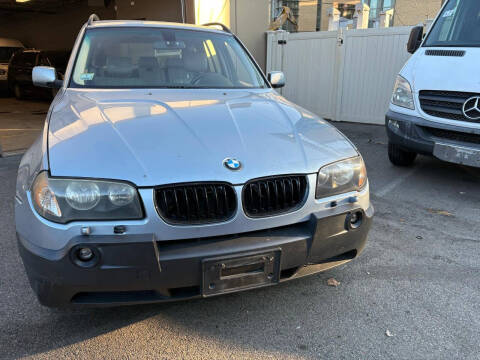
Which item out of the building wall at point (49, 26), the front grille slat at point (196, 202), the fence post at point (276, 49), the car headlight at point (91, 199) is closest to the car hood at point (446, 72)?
the front grille slat at point (196, 202)

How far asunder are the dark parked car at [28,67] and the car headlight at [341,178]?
37.4ft

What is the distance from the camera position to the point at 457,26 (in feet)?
15.3

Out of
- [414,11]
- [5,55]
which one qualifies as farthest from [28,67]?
[414,11]

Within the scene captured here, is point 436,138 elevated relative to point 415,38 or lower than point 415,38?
lower

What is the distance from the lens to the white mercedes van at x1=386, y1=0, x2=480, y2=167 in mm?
3914

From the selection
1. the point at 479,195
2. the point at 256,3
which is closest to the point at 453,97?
the point at 479,195

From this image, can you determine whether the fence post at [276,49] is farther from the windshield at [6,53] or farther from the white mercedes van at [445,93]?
the windshield at [6,53]

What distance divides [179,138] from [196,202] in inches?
16.8

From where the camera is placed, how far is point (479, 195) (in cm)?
427

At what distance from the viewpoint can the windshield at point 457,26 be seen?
4.46 meters

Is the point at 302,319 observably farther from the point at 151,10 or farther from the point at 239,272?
the point at 151,10

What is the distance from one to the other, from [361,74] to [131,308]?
739 centimetres

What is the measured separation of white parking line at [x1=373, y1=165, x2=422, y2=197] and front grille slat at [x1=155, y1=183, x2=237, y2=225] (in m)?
2.95

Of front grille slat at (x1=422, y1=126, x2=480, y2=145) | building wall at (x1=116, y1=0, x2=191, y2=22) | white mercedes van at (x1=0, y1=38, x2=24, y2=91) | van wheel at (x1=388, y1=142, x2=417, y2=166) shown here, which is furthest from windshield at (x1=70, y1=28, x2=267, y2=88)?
white mercedes van at (x1=0, y1=38, x2=24, y2=91)
